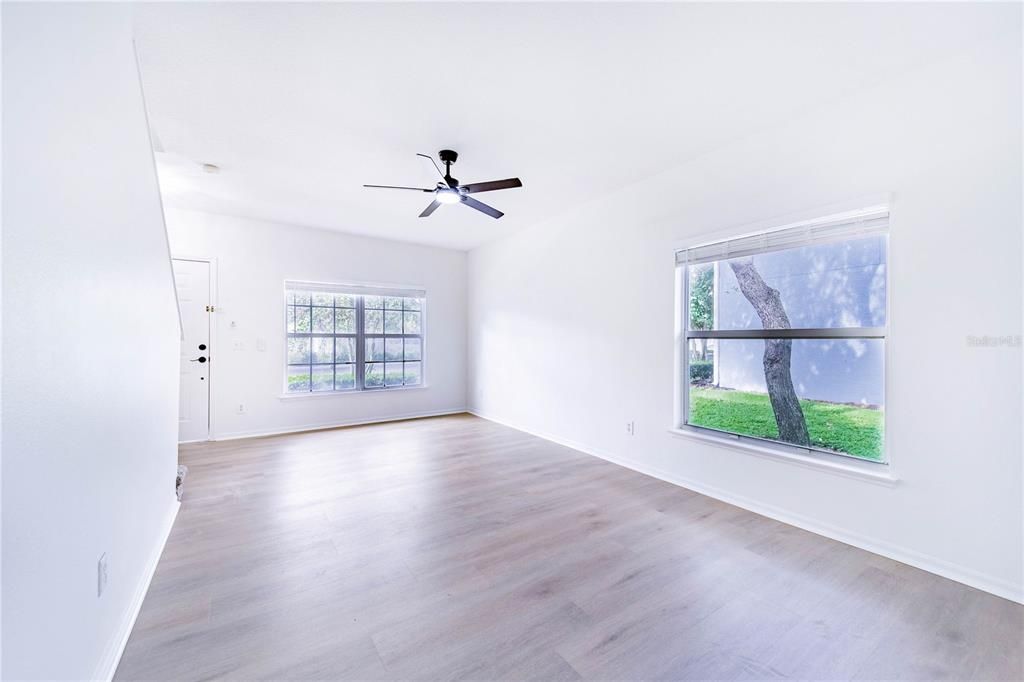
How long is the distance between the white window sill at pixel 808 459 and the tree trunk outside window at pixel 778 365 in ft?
0.49

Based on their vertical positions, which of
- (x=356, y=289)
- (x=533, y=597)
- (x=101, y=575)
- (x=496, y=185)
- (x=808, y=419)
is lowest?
(x=533, y=597)

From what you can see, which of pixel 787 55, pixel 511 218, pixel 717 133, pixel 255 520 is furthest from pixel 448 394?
pixel 787 55

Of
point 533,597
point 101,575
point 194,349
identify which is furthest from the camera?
point 194,349

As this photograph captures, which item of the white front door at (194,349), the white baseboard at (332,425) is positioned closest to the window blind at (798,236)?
the white baseboard at (332,425)

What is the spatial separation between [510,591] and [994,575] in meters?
2.27

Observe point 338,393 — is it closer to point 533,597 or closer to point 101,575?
point 101,575

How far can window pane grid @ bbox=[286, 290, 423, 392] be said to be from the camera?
5.26 m

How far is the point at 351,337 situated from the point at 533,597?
4531mm

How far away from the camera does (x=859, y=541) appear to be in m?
2.34

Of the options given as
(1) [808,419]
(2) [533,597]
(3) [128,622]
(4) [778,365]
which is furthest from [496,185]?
(3) [128,622]

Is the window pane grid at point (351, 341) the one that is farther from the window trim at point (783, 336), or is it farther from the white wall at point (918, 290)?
the window trim at point (783, 336)

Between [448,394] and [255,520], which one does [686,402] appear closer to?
[255,520]

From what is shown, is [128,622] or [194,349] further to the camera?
[194,349]

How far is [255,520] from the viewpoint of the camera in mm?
2664
